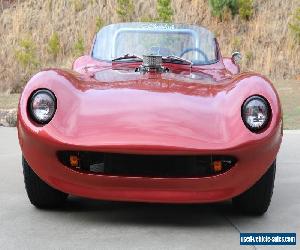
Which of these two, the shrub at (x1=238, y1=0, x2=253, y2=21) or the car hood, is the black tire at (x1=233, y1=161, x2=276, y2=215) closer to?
the car hood

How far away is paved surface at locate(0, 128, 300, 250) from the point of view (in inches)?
132

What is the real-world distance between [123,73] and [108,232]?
4.43 ft

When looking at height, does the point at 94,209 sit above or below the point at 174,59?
below

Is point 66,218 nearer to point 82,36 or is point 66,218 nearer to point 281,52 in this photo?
point 281,52

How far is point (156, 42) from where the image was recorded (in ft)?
17.9

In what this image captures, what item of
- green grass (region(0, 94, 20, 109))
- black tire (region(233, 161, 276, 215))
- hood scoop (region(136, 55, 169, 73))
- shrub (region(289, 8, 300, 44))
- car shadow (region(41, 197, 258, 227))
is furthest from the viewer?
shrub (region(289, 8, 300, 44))

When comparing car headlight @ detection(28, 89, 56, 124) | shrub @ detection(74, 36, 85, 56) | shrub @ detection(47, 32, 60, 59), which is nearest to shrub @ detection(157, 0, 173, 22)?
shrub @ detection(74, 36, 85, 56)

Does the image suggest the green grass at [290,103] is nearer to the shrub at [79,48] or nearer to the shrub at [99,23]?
the shrub at [79,48]

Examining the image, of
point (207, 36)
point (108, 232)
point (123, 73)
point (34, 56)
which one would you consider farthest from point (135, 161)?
point (34, 56)

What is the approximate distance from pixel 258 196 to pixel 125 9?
20.0 m

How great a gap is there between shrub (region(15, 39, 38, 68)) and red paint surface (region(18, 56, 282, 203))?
18361 mm

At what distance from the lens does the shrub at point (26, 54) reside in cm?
2192

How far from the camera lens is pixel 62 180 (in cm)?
366

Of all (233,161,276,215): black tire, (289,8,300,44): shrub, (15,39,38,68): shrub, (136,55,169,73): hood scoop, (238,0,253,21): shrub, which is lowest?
(15,39,38,68): shrub
